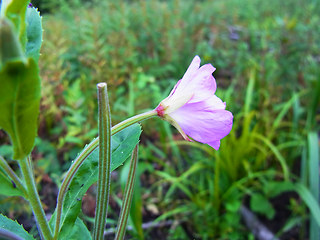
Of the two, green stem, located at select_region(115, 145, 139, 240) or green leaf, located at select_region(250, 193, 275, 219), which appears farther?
green leaf, located at select_region(250, 193, 275, 219)

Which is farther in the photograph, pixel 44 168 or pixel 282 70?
pixel 282 70

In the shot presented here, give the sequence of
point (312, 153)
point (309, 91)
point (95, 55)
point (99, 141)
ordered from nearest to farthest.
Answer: point (99, 141), point (312, 153), point (95, 55), point (309, 91)

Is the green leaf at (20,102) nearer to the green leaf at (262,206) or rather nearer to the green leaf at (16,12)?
the green leaf at (16,12)

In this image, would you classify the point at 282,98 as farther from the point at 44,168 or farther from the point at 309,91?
the point at 44,168

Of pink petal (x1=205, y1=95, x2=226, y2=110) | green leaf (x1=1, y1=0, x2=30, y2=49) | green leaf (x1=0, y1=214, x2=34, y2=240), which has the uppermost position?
green leaf (x1=1, y1=0, x2=30, y2=49)

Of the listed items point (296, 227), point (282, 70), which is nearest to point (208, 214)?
point (296, 227)

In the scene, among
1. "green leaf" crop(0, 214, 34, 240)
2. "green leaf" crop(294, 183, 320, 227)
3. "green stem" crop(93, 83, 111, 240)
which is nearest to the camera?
"green stem" crop(93, 83, 111, 240)

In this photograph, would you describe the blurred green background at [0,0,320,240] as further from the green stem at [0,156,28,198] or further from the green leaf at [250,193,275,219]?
the green stem at [0,156,28,198]

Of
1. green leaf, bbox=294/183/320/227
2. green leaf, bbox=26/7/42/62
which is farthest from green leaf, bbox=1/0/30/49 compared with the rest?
green leaf, bbox=294/183/320/227
